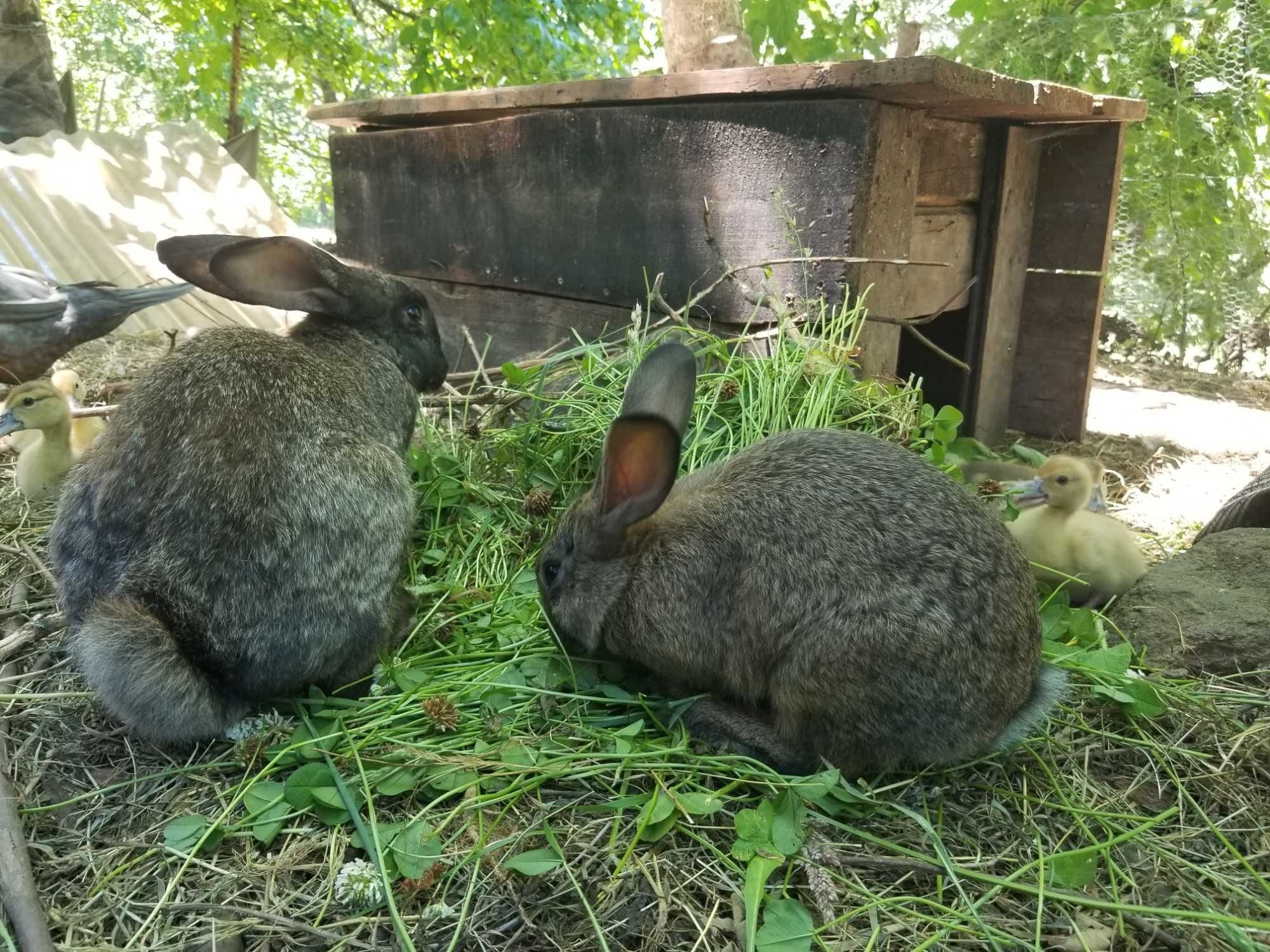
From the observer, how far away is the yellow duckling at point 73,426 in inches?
167

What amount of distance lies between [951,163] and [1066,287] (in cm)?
130

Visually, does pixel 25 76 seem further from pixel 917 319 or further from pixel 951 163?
pixel 917 319

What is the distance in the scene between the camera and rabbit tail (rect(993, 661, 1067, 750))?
8.20 ft

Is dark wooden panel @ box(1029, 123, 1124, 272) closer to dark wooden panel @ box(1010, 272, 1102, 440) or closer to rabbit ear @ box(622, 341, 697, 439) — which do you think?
dark wooden panel @ box(1010, 272, 1102, 440)

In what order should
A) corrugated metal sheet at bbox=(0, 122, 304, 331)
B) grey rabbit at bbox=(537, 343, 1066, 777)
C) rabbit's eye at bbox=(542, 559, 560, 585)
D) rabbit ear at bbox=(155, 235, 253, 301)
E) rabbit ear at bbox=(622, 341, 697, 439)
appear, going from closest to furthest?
1. grey rabbit at bbox=(537, 343, 1066, 777)
2. rabbit ear at bbox=(622, 341, 697, 439)
3. rabbit's eye at bbox=(542, 559, 560, 585)
4. rabbit ear at bbox=(155, 235, 253, 301)
5. corrugated metal sheet at bbox=(0, 122, 304, 331)

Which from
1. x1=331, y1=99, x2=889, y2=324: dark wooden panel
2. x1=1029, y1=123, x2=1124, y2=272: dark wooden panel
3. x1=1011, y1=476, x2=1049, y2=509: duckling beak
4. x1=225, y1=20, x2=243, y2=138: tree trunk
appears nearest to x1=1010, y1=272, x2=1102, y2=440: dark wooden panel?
x1=1029, y1=123, x2=1124, y2=272: dark wooden panel

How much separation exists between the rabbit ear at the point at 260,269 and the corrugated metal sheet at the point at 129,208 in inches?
140

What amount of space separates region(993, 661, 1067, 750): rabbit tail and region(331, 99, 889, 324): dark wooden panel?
1.84 meters

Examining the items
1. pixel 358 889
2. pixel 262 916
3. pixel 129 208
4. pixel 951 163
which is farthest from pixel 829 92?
pixel 129 208

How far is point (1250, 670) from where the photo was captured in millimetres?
2971

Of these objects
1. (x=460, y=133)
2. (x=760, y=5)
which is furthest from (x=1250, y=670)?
(x=760, y=5)

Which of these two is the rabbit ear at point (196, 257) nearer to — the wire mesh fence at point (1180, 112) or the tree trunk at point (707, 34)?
the tree trunk at point (707, 34)

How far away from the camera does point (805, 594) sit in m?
2.43

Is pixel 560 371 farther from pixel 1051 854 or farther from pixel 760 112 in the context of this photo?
pixel 1051 854
